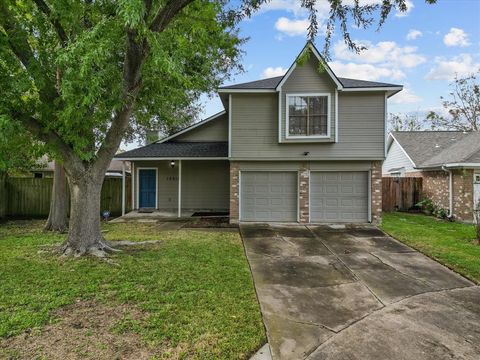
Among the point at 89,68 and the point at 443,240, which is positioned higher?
the point at 89,68

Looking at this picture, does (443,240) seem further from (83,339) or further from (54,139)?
(54,139)

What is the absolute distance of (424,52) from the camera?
46.4 feet

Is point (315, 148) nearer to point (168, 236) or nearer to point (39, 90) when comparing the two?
point (168, 236)

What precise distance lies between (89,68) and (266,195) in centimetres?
823

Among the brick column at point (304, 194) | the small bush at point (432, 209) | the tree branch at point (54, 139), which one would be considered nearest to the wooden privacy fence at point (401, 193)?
the small bush at point (432, 209)

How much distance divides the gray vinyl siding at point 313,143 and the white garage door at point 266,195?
82 cm

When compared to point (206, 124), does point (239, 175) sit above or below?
below

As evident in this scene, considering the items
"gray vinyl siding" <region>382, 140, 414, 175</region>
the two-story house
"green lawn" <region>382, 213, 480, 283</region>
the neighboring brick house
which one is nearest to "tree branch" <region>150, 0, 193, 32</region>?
the two-story house

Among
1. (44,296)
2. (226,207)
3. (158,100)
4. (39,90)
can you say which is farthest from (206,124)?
(44,296)

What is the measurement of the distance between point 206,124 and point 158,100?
7.30 meters

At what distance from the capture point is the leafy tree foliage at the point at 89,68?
17.4ft

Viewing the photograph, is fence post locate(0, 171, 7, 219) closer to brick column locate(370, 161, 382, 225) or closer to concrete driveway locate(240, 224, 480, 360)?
concrete driveway locate(240, 224, 480, 360)

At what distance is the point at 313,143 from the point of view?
37.7ft

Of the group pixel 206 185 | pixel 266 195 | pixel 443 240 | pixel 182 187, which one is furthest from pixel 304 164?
pixel 182 187
